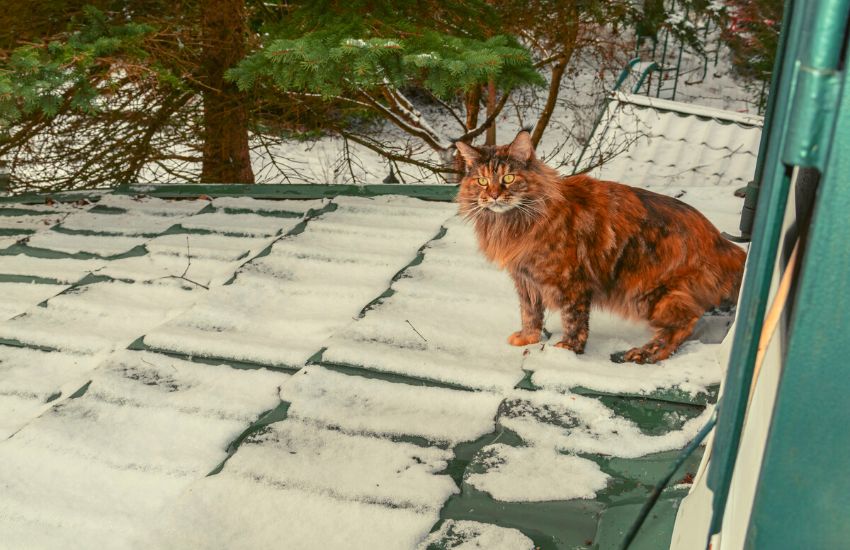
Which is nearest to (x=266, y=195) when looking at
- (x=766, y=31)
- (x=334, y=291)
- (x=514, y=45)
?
(x=334, y=291)

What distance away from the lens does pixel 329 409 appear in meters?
2.69

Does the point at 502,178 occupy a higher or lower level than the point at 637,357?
higher

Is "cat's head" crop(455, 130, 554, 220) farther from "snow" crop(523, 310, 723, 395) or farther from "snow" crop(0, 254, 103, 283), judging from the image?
"snow" crop(0, 254, 103, 283)

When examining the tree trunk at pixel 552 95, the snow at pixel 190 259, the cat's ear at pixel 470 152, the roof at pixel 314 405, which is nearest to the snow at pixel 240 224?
the snow at pixel 190 259

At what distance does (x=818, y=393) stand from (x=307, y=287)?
3083 millimetres

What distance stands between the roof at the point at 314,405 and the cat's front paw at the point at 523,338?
52 millimetres

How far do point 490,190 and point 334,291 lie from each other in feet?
2.83

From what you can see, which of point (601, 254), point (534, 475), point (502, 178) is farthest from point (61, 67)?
point (534, 475)

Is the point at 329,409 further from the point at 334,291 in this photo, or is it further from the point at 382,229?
the point at 382,229

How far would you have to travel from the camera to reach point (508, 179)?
335cm

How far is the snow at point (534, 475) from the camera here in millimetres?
2217

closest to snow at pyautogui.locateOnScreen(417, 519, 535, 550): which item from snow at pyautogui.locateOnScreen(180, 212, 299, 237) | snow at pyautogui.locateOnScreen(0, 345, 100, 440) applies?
snow at pyautogui.locateOnScreen(0, 345, 100, 440)

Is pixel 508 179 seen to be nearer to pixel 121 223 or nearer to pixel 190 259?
pixel 190 259

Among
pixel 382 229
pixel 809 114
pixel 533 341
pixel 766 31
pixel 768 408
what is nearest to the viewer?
pixel 809 114
